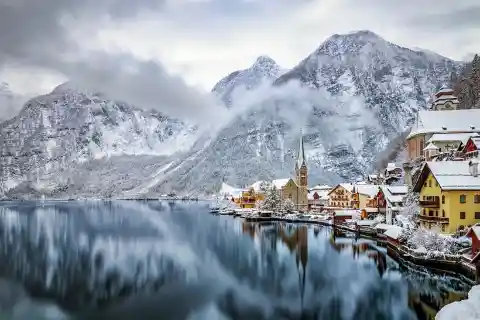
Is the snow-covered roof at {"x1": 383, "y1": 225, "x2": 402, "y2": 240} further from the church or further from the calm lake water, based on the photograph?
the church

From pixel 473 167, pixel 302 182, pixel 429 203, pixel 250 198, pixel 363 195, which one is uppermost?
pixel 473 167

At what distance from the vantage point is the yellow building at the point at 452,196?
43.7 m

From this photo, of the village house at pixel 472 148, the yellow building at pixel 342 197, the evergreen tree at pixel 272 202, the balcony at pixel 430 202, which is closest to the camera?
the balcony at pixel 430 202

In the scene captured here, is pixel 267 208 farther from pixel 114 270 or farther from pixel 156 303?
pixel 156 303

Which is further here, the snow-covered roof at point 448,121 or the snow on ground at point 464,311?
the snow-covered roof at point 448,121

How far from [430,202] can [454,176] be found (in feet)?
12.5

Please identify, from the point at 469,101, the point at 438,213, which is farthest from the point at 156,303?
the point at 469,101

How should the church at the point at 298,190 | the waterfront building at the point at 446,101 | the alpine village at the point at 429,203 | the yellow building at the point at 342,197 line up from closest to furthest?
the alpine village at the point at 429,203 → the waterfront building at the point at 446,101 → the yellow building at the point at 342,197 → the church at the point at 298,190

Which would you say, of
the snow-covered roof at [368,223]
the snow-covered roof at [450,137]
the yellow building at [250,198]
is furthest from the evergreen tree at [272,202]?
the snow-covered roof at [450,137]

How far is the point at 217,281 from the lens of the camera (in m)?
39.0

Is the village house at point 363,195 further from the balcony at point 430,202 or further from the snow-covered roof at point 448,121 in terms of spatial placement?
the balcony at point 430,202

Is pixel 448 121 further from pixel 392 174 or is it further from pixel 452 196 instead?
pixel 452 196

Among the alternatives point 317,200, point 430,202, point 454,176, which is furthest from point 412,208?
point 317,200

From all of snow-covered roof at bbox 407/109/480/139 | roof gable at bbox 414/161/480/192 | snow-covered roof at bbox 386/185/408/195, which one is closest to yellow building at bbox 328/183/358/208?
snow-covered roof at bbox 386/185/408/195
